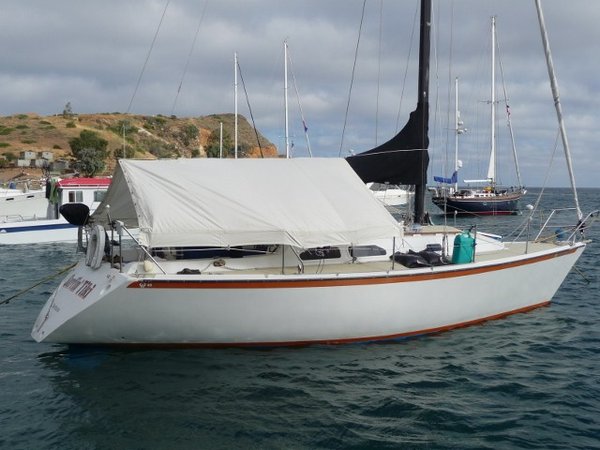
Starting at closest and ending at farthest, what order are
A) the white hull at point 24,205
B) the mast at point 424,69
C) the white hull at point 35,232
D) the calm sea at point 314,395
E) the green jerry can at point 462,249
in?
the calm sea at point 314,395 < the green jerry can at point 462,249 < the mast at point 424,69 < the white hull at point 35,232 < the white hull at point 24,205

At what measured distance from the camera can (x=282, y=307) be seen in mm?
9336

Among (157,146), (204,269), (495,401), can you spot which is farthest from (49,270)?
(157,146)

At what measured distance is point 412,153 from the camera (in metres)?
13.3

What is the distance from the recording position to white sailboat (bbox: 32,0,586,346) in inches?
349

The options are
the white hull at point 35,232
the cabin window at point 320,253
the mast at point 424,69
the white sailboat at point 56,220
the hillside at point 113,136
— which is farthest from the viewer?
the hillside at point 113,136

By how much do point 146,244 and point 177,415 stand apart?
2610 mm

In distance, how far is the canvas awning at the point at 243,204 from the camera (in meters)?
9.07

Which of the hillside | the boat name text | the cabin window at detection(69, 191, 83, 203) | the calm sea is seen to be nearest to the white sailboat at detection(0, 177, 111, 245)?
the cabin window at detection(69, 191, 83, 203)

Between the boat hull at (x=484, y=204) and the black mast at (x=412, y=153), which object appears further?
the boat hull at (x=484, y=204)

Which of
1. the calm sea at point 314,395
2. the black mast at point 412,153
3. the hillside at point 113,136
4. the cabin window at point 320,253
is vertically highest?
the hillside at point 113,136

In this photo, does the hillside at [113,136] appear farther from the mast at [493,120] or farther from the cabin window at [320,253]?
the cabin window at [320,253]

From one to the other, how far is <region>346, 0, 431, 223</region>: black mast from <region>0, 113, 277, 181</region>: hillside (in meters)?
50.0

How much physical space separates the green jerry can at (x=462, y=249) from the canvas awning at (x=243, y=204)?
4.98 ft

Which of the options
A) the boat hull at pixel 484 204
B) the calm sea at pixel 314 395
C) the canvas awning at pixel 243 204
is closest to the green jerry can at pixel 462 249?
the calm sea at pixel 314 395
